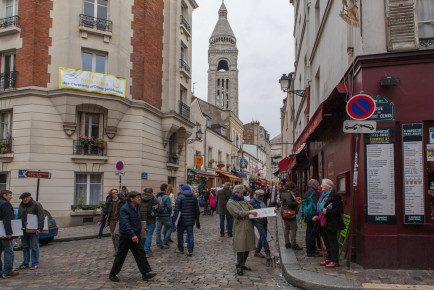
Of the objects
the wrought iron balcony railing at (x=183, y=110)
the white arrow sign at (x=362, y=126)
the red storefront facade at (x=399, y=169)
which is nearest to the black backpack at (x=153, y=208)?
the red storefront facade at (x=399, y=169)

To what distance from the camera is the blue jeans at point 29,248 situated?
321 inches

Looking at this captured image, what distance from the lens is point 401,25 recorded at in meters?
7.45

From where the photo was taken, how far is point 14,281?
22.9 feet

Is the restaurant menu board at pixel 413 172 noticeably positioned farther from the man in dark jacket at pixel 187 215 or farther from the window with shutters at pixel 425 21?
the man in dark jacket at pixel 187 215

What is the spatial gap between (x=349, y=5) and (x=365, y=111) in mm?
2769

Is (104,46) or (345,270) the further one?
(104,46)

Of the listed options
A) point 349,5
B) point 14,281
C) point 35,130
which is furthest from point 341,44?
point 35,130

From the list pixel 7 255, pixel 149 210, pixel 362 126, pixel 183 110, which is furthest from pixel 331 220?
pixel 183 110

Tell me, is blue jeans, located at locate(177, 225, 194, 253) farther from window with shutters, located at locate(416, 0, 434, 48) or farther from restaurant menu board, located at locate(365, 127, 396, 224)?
window with shutters, located at locate(416, 0, 434, 48)

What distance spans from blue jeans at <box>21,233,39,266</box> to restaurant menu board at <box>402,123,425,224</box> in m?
7.48

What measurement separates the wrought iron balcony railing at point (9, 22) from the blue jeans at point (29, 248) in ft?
41.3

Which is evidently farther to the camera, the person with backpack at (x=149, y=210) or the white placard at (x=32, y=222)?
the person with backpack at (x=149, y=210)

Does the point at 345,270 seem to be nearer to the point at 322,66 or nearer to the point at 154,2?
the point at 322,66

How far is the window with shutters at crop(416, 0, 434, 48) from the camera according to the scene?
7438mm
